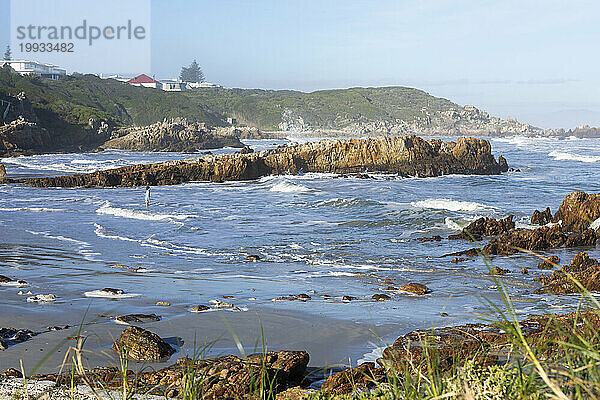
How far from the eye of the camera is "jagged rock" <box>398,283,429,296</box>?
765cm

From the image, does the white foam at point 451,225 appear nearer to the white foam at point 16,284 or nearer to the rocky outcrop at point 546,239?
the rocky outcrop at point 546,239

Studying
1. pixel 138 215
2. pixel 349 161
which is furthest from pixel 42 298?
pixel 349 161

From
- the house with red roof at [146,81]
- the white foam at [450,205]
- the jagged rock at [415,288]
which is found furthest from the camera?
the house with red roof at [146,81]

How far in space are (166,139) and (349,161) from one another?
31820 millimetres

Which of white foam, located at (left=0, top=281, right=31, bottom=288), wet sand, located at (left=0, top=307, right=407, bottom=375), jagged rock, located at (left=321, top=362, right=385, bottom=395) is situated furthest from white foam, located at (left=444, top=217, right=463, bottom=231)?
jagged rock, located at (left=321, top=362, right=385, bottom=395)

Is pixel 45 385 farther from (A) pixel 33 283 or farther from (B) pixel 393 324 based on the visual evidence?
(A) pixel 33 283

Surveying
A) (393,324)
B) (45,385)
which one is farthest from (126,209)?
(45,385)

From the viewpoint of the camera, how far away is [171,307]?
6.58 meters

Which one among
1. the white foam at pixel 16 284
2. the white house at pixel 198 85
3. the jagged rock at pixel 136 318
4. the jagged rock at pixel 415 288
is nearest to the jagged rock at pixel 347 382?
the jagged rock at pixel 136 318

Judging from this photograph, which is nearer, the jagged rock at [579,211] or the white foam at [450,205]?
the jagged rock at [579,211]

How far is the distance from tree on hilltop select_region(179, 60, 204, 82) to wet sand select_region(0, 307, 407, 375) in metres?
187

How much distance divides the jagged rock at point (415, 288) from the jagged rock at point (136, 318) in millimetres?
3301

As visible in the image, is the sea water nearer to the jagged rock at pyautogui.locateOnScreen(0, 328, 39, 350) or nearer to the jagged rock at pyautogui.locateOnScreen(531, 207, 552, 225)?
the jagged rock at pyautogui.locateOnScreen(531, 207, 552, 225)

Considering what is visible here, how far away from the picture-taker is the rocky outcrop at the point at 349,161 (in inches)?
1106
